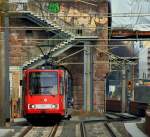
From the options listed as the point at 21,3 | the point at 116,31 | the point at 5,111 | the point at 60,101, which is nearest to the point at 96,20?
the point at 116,31

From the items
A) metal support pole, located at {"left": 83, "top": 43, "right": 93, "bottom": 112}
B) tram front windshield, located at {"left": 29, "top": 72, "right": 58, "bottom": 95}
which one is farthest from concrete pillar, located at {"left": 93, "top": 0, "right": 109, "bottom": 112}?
tram front windshield, located at {"left": 29, "top": 72, "right": 58, "bottom": 95}

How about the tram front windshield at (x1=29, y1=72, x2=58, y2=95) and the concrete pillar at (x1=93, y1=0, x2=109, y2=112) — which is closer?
the tram front windshield at (x1=29, y1=72, x2=58, y2=95)

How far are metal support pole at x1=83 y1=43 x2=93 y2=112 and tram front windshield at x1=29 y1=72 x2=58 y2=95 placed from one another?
69.2 ft

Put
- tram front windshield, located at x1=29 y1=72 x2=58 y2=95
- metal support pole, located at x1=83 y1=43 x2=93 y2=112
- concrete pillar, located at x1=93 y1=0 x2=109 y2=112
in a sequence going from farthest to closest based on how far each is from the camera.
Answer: concrete pillar, located at x1=93 y1=0 x2=109 y2=112
metal support pole, located at x1=83 y1=43 x2=93 y2=112
tram front windshield, located at x1=29 y1=72 x2=58 y2=95

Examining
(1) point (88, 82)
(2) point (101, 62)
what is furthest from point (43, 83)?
(2) point (101, 62)

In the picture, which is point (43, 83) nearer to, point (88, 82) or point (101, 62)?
point (88, 82)

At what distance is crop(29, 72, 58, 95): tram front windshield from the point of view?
1189 inches

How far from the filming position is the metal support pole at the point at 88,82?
Result: 51.4 meters

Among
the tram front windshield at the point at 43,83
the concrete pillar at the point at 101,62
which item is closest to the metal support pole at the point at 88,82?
the concrete pillar at the point at 101,62

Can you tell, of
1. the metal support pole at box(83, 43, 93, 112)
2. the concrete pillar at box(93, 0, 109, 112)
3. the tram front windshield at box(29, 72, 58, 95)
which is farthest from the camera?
the concrete pillar at box(93, 0, 109, 112)

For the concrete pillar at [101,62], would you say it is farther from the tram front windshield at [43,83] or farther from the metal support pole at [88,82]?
the tram front windshield at [43,83]

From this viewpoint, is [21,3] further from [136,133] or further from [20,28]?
[136,133]

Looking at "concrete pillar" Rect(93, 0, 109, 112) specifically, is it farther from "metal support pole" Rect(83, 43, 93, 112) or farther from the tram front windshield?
the tram front windshield

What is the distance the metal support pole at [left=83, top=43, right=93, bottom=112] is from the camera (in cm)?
5138
